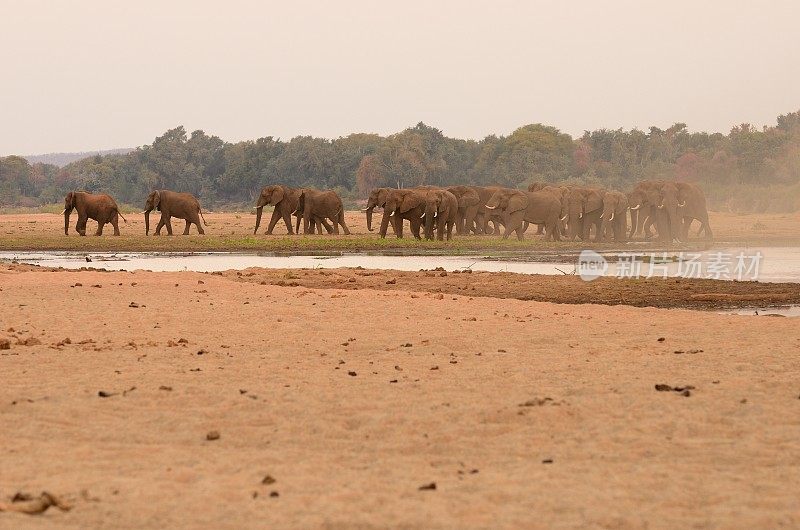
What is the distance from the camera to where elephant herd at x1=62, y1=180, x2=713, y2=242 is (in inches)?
1590

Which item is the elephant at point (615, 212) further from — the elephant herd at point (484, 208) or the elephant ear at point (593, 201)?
the elephant ear at point (593, 201)

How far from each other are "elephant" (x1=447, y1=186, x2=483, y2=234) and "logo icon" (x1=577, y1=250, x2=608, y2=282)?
36.0ft

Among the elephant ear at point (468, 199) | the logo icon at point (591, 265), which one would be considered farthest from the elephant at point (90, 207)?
the logo icon at point (591, 265)

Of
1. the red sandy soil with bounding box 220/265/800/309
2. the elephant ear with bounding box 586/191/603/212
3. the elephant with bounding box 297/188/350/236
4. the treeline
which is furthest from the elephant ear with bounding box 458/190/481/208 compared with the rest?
the treeline

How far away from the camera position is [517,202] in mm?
41375

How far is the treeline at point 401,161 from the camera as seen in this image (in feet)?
328

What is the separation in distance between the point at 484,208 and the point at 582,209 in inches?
173

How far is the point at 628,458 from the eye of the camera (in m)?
6.38

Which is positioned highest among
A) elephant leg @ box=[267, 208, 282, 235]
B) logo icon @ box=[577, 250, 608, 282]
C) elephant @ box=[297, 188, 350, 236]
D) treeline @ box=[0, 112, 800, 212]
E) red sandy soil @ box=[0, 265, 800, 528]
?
treeline @ box=[0, 112, 800, 212]

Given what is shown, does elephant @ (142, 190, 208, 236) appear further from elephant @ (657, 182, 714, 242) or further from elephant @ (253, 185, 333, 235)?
elephant @ (657, 182, 714, 242)

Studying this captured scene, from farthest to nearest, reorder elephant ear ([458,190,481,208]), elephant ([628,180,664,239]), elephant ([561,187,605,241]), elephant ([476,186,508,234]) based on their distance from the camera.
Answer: elephant ear ([458,190,481,208]), elephant ([628,180,664,239]), elephant ([476,186,508,234]), elephant ([561,187,605,241])

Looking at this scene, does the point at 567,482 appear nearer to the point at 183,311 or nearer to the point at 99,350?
the point at 99,350

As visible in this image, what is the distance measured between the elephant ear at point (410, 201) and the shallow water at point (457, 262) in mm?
7589

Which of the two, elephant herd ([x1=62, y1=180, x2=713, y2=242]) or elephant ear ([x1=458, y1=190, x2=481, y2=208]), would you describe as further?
elephant ear ([x1=458, y1=190, x2=481, y2=208])
